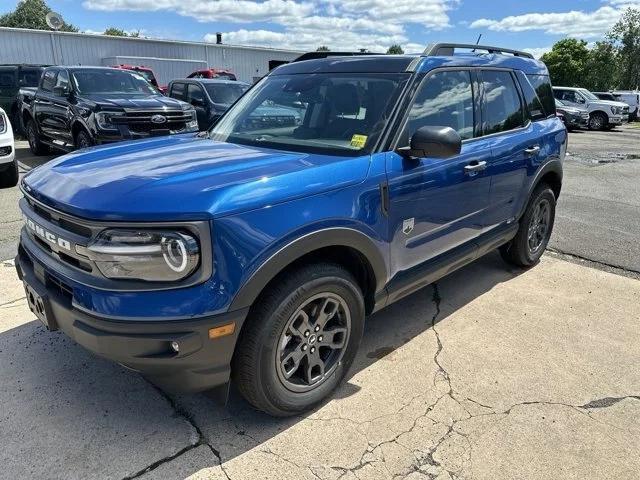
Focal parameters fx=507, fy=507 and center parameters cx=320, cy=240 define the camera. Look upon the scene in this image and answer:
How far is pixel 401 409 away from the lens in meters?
2.75

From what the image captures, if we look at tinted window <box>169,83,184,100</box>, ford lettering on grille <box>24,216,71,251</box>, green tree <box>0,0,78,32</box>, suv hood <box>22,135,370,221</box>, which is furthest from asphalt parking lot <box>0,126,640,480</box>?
green tree <box>0,0,78,32</box>

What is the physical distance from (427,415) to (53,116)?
9140 millimetres

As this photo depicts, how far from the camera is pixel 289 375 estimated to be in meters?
2.58

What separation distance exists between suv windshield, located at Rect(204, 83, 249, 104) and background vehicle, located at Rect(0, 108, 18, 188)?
16.6 ft

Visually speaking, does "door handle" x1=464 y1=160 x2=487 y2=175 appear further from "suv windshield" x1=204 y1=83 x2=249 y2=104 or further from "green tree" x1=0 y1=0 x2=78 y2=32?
"green tree" x1=0 y1=0 x2=78 y2=32

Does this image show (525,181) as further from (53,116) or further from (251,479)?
(53,116)

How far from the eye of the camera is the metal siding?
22.6 metres

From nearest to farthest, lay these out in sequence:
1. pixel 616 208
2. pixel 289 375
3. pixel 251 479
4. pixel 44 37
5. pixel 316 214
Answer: pixel 251 479 < pixel 316 214 < pixel 289 375 < pixel 616 208 < pixel 44 37

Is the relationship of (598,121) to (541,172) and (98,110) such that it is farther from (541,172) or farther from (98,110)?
(98,110)

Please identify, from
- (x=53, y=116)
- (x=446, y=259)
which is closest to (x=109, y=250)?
(x=446, y=259)

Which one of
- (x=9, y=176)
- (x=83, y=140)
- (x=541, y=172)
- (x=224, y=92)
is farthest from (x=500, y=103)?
(x=224, y=92)

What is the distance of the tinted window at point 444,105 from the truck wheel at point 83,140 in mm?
6681

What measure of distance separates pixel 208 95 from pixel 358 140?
368 inches

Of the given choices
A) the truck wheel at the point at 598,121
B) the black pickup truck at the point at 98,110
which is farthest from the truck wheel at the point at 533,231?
the truck wheel at the point at 598,121
